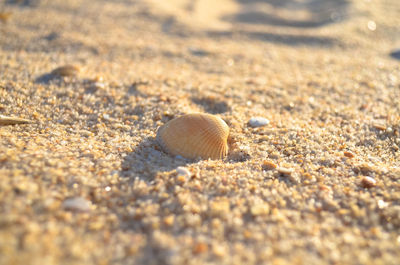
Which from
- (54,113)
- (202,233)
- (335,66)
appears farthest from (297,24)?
(202,233)

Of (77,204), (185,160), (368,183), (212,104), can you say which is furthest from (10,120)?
(368,183)

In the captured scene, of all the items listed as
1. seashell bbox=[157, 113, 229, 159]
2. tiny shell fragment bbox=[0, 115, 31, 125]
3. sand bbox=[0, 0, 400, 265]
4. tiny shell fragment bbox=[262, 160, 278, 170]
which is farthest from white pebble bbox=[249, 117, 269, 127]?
tiny shell fragment bbox=[0, 115, 31, 125]

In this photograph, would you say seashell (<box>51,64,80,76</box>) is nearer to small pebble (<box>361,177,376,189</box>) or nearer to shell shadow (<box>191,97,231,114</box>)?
shell shadow (<box>191,97,231,114</box>)

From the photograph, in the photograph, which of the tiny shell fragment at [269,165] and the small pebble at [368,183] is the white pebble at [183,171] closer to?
the tiny shell fragment at [269,165]

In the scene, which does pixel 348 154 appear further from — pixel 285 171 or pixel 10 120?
pixel 10 120

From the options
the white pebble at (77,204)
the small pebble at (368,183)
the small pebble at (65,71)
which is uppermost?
the small pebble at (65,71)

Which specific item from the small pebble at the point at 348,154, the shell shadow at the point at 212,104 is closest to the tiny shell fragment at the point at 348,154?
the small pebble at the point at 348,154
